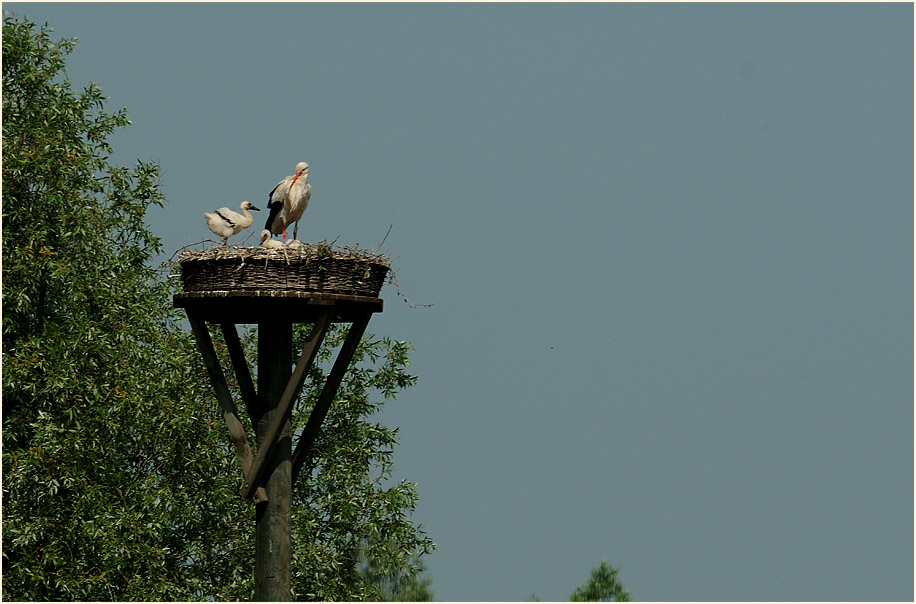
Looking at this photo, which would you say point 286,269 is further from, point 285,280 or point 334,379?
point 334,379

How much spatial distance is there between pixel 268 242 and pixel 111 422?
688 centimetres

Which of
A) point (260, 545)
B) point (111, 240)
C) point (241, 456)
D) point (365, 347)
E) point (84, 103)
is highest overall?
point (84, 103)

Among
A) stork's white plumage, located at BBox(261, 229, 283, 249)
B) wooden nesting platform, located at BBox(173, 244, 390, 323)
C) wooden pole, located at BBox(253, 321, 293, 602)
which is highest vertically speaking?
stork's white plumage, located at BBox(261, 229, 283, 249)

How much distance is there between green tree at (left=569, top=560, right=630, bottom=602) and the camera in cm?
2066

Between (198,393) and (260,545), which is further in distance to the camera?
(198,393)

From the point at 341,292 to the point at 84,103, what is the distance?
349 inches

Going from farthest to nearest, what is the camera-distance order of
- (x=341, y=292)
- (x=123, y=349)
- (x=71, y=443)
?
1. (x=123, y=349)
2. (x=71, y=443)
3. (x=341, y=292)

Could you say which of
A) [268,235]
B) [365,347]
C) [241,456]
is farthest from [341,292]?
[365,347]

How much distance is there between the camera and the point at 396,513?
57.0 feet

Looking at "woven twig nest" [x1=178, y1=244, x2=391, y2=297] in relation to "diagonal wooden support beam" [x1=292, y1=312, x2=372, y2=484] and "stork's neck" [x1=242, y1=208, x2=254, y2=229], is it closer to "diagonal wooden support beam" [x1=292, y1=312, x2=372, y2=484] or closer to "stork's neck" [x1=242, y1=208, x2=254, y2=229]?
"diagonal wooden support beam" [x1=292, y1=312, x2=372, y2=484]

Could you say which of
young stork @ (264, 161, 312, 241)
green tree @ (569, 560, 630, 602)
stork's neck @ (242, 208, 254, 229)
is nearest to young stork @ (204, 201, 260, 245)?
stork's neck @ (242, 208, 254, 229)

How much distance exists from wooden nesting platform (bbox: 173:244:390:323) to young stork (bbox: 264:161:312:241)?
80 centimetres

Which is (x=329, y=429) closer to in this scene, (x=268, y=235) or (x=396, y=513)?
(x=396, y=513)

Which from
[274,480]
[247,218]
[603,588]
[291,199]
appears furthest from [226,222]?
[603,588]
